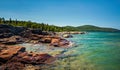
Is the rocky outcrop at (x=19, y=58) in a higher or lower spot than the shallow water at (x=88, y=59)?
higher

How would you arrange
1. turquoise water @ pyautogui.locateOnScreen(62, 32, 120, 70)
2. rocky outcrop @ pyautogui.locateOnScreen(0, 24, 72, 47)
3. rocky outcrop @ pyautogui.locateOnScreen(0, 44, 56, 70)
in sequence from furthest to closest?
rocky outcrop @ pyautogui.locateOnScreen(0, 24, 72, 47), rocky outcrop @ pyautogui.locateOnScreen(0, 44, 56, 70), turquoise water @ pyautogui.locateOnScreen(62, 32, 120, 70)

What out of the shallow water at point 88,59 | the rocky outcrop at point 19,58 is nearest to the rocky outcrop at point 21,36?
the shallow water at point 88,59

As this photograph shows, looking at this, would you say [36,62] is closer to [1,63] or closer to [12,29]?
[1,63]

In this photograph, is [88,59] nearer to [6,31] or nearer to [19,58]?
[19,58]

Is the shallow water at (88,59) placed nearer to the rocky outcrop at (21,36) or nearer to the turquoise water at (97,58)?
the turquoise water at (97,58)

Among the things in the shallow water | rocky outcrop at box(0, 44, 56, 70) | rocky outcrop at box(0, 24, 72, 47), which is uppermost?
rocky outcrop at box(0, 24, 72, 47)

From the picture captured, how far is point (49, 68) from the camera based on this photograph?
74.5 ft

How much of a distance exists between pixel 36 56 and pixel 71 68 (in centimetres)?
726

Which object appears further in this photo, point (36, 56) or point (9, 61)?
point (36, 56)

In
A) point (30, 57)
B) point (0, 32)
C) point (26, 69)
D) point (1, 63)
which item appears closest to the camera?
point (26, 69)

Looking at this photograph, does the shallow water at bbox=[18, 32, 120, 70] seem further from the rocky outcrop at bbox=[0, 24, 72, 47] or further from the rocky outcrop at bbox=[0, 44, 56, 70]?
the rocky outcrop at bbox=[0, 24, 72, 47]

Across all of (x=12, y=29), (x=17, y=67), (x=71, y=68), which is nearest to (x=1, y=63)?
(x=17, y=67)

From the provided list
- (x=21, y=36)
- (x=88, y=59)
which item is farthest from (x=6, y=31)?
(x=88, y=59)

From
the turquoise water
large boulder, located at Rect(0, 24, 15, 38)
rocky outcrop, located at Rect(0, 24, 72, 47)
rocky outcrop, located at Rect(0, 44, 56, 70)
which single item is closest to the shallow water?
the turquoise water
